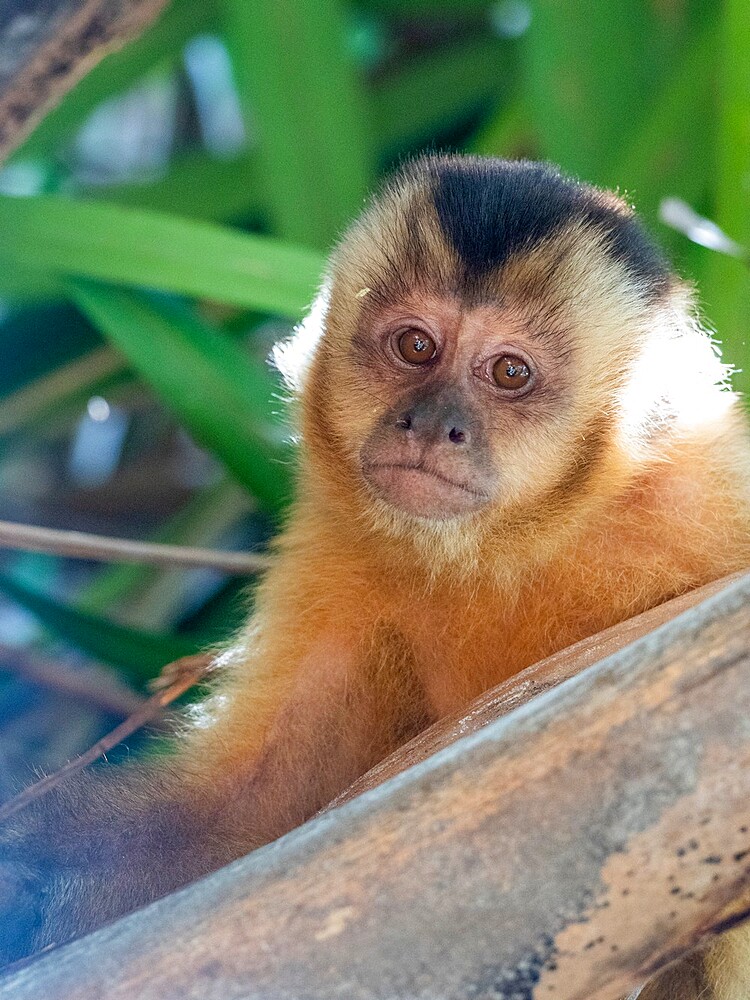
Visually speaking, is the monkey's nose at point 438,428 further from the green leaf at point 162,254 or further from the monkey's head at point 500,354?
the green leaf at point 162,254

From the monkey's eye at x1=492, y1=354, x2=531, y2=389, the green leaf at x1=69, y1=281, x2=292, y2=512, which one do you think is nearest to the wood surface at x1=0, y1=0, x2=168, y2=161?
the green leaf at x1=69, y1=281, x2=292, y2=512

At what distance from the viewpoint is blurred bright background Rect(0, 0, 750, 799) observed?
305 cm

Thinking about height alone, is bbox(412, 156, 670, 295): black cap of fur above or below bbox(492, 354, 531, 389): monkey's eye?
above

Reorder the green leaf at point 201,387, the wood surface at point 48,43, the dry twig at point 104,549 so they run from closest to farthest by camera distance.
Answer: the dry twig at point 104,549 → the wood surface at point 48,43 → the green leaf at point 201,387

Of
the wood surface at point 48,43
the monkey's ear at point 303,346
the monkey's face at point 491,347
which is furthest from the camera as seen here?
the wood surface at point 48,43

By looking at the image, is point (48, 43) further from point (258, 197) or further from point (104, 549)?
point (258, 197)

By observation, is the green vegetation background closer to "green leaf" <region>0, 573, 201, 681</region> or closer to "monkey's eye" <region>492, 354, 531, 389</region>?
"green leaf" <region>0, 573, 201, 681</region>

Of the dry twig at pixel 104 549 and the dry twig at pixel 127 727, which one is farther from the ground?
the dry twig at pixel 104 549

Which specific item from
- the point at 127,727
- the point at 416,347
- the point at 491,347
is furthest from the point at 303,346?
the point at 127,727

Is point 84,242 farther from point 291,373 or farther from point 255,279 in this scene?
point 291,373

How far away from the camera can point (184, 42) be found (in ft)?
13.6

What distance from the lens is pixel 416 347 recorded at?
7.91 ft

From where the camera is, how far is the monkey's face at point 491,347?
225 centimetres

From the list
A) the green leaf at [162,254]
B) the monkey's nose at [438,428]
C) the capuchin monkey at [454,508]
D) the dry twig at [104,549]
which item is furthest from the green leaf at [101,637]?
the monkey's nose at [438,428]
